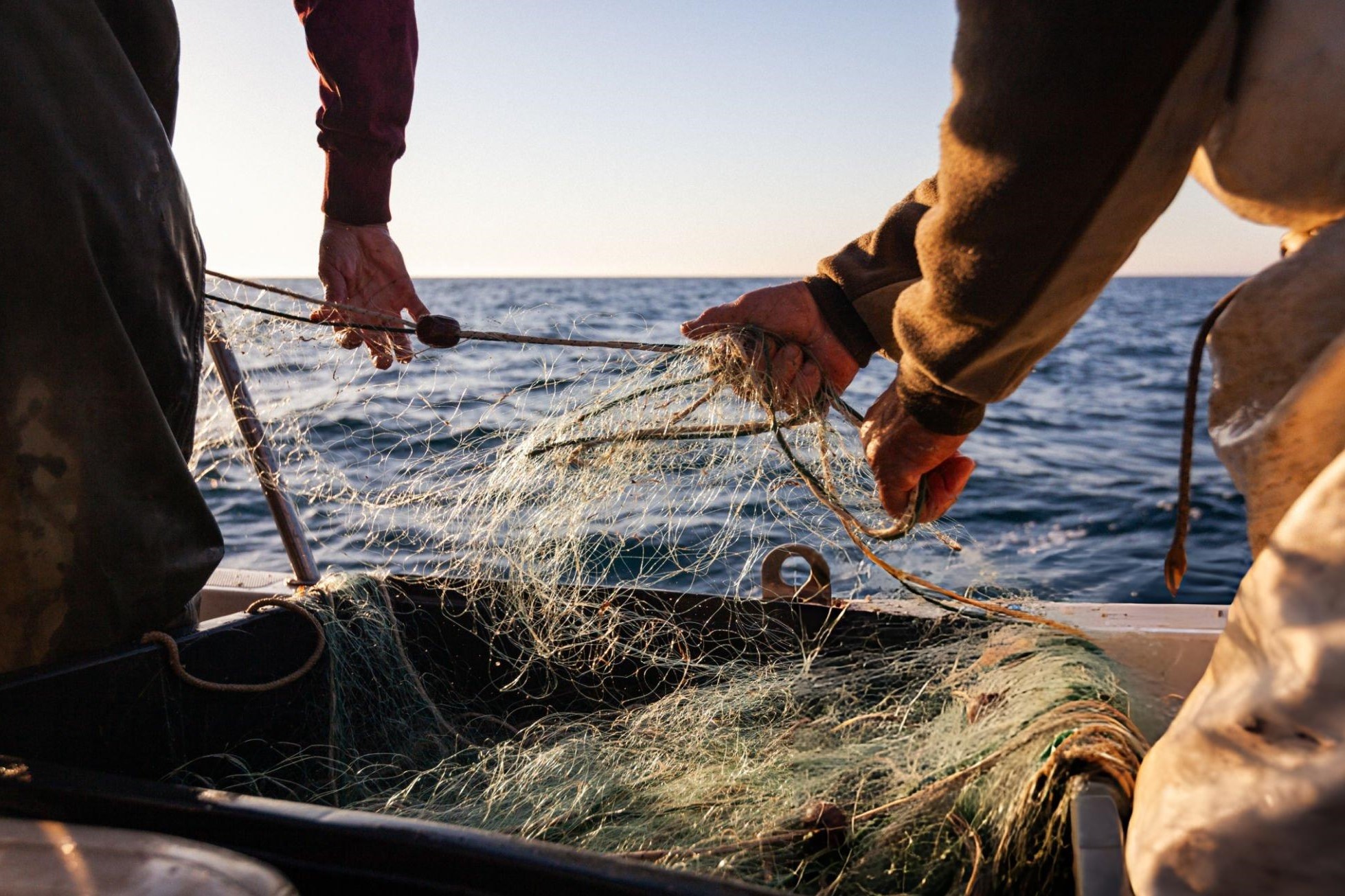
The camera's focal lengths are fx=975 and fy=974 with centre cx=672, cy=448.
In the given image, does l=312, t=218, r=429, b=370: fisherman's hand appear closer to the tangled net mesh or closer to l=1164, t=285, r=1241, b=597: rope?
the tangled net mesh

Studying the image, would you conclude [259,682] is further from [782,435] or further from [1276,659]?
[1276,659]

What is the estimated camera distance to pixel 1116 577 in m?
6.59

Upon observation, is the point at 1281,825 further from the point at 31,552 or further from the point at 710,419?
the point at 31,552

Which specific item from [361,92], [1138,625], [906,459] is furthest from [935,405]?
[361,92]

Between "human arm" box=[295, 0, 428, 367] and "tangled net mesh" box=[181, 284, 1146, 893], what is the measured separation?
0.16 meters

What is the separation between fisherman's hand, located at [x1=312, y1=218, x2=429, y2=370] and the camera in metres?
2.77

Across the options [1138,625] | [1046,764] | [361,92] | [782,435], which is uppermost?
[361,92]

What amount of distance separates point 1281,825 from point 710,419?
1.60 meters

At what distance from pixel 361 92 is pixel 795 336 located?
57.6 inches

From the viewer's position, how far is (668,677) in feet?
8.93

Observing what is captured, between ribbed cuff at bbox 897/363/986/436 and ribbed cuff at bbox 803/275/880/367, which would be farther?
ribbed cuff at bbox 803/275/880/367

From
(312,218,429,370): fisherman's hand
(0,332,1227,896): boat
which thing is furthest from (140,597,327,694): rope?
(312,218,429,370): fisherman's hand

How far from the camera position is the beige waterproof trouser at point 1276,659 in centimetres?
88

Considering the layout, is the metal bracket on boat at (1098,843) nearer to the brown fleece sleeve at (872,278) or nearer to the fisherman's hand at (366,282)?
the brown fleece sleeve at (872,278)
